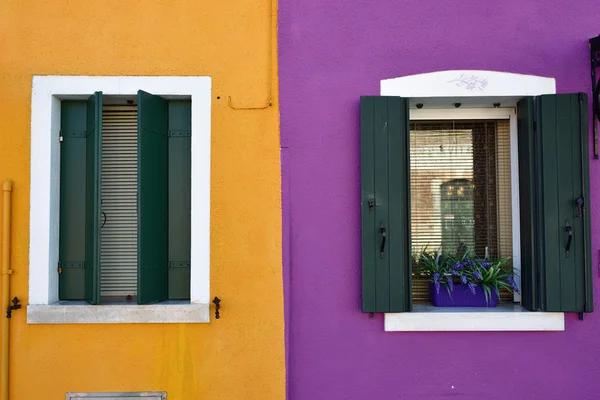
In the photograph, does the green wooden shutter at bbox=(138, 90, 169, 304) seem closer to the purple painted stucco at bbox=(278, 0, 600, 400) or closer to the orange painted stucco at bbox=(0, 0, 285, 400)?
the orange painted stucco at bbox=(0, 0, 285, 400)

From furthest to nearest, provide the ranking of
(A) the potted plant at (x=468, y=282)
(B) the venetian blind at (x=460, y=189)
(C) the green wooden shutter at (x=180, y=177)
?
(B) the venetian blind at (x=460, y=189) → (C) the green wooden shutter at (x=180, y=177) → (A) the potted plant at (x=468, y=282)

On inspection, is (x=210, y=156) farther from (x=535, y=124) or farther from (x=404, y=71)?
(x=535, y=124)

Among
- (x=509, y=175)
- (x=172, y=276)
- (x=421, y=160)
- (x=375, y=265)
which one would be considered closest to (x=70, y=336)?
(x=172, y=276)

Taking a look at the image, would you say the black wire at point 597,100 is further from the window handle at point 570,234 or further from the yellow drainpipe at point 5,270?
the yellow drainpipe at point 5,270

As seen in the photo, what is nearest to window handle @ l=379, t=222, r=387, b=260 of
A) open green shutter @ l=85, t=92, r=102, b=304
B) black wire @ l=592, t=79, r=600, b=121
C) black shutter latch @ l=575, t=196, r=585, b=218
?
black shutter latch @ l=575, t=196, r=585, b=218

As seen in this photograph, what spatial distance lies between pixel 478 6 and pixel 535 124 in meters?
1.05

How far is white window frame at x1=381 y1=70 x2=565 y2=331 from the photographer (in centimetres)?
411

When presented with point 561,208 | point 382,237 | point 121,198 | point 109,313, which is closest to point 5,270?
point 109,313

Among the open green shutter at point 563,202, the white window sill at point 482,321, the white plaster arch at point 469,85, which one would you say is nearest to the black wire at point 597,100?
the open green shutter at point 563,202

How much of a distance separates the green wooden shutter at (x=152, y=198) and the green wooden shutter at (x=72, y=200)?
64 cm

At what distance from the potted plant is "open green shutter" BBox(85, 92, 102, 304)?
2620mm

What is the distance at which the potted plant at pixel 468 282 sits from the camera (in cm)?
422

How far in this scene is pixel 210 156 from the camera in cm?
420

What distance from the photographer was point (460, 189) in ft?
14.7
